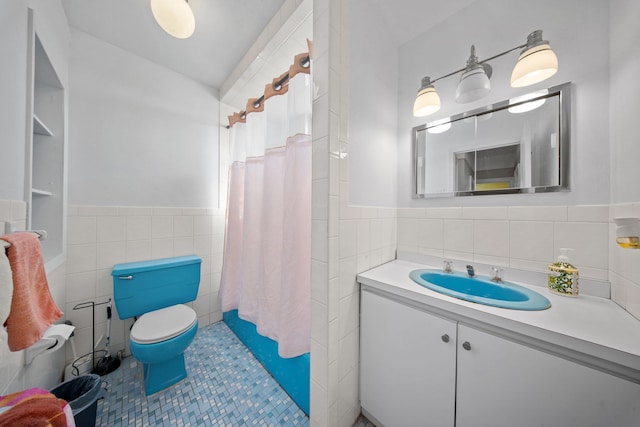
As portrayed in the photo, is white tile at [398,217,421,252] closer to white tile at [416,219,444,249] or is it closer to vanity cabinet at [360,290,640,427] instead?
white tile at [416,219,444,249]

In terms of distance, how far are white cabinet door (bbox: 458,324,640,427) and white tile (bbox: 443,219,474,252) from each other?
1.91 ft

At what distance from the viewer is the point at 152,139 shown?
1.61 m

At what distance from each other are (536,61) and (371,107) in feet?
2.26

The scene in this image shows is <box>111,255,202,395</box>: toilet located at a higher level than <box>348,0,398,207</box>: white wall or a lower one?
lower

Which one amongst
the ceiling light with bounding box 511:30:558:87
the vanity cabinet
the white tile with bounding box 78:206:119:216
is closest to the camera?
the vanity cabinet

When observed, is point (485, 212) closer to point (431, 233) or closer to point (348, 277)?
point (431, 233)

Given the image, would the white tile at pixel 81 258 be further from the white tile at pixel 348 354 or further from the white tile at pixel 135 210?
the white tile at pixel 348 354

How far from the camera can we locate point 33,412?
0.43 meters

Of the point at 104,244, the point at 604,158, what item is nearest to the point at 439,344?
the point at 604,158

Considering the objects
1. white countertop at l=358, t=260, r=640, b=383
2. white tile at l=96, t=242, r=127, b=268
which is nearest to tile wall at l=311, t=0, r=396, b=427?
white countertop at l=358, t=260, r=640, b=383

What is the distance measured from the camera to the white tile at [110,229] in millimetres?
1404

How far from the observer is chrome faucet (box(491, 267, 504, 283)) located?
991mm

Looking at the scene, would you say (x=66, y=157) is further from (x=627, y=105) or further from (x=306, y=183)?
(x=627, y=105)

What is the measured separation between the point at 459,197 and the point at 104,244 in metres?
2.40
